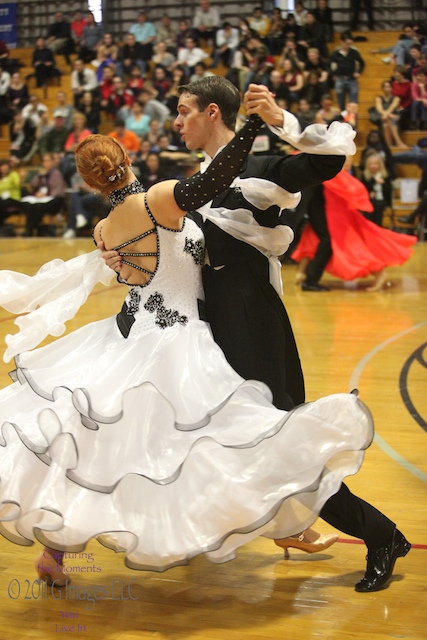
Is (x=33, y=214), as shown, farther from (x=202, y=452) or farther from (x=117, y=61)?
(x=202, y=452)

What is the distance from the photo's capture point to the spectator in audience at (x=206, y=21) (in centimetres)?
1612

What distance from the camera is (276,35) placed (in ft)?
49.9

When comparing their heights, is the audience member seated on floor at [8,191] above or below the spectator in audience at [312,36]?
below

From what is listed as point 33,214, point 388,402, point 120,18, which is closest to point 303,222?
point 388,402

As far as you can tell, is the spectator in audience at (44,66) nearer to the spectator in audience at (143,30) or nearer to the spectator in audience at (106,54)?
the spectator in audience at (106,54)

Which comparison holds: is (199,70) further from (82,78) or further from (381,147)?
(381,147)

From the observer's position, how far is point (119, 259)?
2.93 metres

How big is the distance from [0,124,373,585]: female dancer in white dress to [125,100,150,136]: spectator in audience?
11.0 meters

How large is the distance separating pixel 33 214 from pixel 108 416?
11.3 metres

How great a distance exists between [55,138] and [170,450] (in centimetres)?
1245

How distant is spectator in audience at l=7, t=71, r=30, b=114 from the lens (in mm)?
15898

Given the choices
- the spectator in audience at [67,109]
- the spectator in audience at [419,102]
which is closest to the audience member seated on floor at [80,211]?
the spectator in audience at [67,109]

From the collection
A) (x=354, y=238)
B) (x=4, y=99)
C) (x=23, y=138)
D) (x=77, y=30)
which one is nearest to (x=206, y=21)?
(x=77, y=30)

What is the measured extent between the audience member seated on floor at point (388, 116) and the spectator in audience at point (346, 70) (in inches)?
21.5
